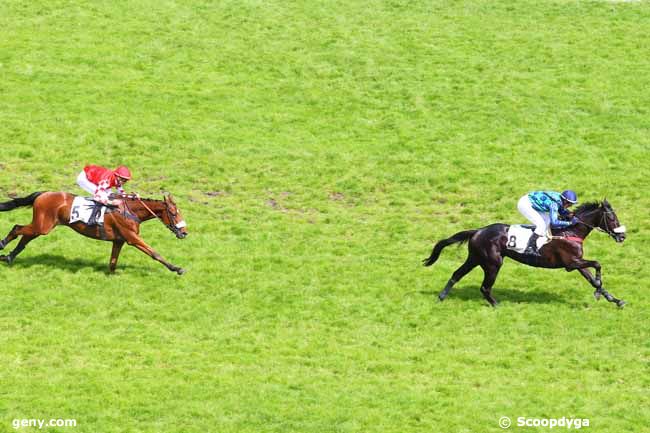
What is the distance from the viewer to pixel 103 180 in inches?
925

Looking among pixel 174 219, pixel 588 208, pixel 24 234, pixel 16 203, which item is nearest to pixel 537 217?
pixel 588 208

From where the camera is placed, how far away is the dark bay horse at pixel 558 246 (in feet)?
73.3

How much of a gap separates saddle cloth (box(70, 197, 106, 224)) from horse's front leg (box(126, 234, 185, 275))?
2.68 ft

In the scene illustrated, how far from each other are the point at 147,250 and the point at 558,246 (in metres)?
9.25

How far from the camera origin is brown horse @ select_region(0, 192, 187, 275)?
2338 centimetres

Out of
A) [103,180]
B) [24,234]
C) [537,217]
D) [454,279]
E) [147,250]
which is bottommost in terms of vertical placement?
[24,234]

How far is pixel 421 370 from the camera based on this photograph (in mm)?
19797

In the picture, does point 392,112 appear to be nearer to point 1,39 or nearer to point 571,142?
point 571,142

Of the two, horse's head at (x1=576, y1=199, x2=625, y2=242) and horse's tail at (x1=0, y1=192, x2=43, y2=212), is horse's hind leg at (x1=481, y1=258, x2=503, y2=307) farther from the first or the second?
horse's tail at (x1=0, y1=192, x2=43, y2=212)

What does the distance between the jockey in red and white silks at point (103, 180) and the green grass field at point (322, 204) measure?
1963 millimetres

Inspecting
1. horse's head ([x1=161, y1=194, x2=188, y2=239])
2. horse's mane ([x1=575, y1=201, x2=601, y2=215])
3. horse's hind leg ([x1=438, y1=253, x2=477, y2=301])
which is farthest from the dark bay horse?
horse's head ([x1=161, y1=194, x2=188, y2=239])

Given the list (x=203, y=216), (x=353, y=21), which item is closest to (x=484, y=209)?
(x=203, y=216)

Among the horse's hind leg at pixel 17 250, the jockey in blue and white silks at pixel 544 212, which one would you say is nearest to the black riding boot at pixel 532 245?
the jockey in blue and white silks at pixel 544 212

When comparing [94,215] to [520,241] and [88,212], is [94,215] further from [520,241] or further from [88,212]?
[520,241]
